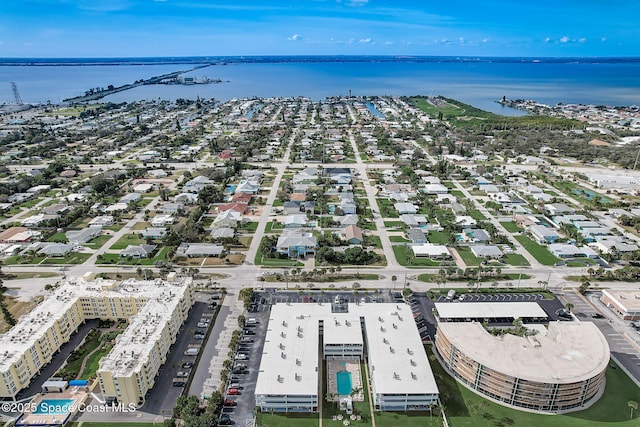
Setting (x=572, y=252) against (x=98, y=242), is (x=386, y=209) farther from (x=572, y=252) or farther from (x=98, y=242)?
(x=98, y=242)

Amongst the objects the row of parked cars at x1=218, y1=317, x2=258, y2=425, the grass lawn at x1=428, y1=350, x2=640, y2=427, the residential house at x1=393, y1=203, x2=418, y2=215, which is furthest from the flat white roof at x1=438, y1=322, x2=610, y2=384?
the residential house at x1=393, y1=203, x2=418, y2=215

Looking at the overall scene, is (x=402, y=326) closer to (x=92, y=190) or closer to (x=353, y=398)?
(x=353, y=398)

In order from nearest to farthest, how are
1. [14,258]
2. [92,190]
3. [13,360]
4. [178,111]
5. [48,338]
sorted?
[13,360] < [48,338] < [14,258] < [92,190] < [178,111]

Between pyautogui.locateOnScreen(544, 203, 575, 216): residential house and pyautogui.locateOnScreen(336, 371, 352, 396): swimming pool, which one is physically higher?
pyautogui.locateOnScreen(544, 203, 575, 216): residential house

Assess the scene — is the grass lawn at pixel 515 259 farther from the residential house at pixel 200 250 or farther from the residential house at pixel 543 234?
the residential house at pixel 200 250

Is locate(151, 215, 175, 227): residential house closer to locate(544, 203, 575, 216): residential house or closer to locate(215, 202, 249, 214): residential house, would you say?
locate(215, 202, 249, 214): residential house

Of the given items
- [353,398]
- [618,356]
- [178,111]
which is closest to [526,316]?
[618,356]

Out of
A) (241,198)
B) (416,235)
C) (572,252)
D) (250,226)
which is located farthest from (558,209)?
A: (241,198)
